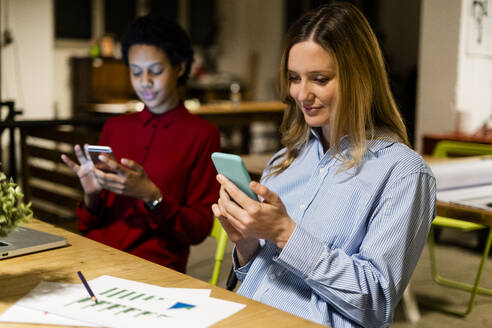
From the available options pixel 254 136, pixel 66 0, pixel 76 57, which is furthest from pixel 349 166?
pixel 254 136

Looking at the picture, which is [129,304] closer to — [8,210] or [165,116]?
[8,210]

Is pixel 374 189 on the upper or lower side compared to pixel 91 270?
upper

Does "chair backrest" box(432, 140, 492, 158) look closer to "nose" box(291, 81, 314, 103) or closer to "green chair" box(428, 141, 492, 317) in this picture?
"green chair" box(428, 141, 492, 317)

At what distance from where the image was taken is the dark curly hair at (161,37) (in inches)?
82.7

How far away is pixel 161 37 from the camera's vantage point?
82.8 inches

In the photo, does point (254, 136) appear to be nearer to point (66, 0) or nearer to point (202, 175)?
point (66, 0)

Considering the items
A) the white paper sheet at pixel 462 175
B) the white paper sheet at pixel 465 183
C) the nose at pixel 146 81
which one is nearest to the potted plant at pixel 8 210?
the nose at pixel 146 81

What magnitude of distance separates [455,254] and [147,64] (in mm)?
2867

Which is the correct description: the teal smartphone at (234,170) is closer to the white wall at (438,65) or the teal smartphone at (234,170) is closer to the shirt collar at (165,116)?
the shirt collar at (165,116)

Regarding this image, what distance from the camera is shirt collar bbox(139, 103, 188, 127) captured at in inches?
83.4

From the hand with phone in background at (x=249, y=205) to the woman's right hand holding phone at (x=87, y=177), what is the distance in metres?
0.74

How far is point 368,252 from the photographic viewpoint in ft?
4.04

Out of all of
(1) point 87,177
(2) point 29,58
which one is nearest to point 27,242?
(1) point 87,177

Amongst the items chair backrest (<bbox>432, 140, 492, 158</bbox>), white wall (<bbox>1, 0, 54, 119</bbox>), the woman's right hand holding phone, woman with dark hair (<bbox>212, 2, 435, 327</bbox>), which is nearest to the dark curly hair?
the woman's right hand holding phone
